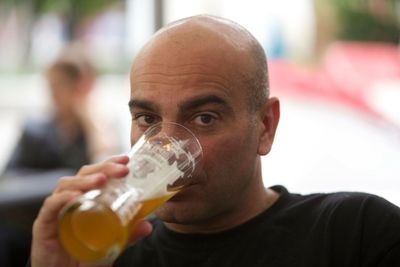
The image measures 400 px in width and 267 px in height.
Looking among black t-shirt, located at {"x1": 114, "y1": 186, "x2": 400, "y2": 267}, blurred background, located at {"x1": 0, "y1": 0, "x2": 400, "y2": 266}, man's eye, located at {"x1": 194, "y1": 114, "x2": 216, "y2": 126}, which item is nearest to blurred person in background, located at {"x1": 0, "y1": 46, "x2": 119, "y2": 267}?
blurred background, located at {"x1": 0, "y1": 0, "x2": 400, "y2": 266}

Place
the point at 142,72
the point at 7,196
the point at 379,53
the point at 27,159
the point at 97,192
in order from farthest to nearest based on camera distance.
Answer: the point at 27,159
the point at 379,53
the point at 7,196
the point at 142,72
the point at 97,192

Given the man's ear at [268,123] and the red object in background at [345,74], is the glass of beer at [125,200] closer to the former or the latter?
the man's ear at [268,123]

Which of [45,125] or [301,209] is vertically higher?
[301,209]

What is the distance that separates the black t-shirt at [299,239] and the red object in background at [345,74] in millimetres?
1885

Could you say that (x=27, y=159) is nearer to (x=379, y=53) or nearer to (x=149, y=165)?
(x=379, y=53)

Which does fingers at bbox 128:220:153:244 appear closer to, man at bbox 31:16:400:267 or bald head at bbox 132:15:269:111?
man at bbox 31:16:400:267

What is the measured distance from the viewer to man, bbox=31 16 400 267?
1096 millimetres

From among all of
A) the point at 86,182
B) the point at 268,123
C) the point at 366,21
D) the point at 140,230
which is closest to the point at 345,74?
the point at 366,21

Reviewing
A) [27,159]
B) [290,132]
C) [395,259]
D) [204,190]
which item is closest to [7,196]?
[27,159]

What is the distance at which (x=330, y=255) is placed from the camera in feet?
3.62

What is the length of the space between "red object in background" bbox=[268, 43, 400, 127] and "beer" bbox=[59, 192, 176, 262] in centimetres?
235

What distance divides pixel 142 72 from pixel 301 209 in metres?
0.41

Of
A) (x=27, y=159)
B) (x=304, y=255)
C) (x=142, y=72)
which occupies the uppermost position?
(x=142, y=72)

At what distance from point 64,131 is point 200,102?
2.24m
